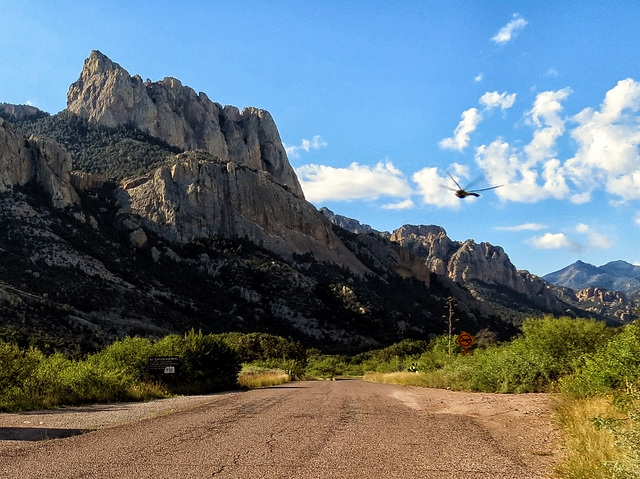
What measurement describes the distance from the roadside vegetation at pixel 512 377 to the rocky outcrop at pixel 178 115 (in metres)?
124

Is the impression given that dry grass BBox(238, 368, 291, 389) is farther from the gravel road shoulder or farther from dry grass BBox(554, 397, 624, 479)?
dry grass BBox(554, 397, 624, 479)

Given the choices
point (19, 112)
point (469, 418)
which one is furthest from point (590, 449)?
point (19, 112)

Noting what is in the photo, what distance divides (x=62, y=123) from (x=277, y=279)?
265 feet

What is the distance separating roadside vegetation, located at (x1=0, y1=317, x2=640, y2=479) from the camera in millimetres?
6285

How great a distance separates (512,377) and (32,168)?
90321 millimetres

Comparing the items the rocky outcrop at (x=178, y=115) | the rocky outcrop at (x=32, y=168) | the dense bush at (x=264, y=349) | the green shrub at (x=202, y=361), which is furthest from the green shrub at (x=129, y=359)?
the rocky outcrop at (x=178, y=115)

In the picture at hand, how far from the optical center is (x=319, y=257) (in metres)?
118

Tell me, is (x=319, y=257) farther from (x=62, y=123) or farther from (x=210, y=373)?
(x=210, y=373)

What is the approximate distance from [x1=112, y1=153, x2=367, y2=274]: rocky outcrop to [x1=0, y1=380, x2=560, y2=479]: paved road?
95.3 metres

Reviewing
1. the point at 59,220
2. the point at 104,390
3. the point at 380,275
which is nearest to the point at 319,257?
the point at 380,275

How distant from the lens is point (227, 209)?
114750mm

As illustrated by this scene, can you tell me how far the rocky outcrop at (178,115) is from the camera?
143m

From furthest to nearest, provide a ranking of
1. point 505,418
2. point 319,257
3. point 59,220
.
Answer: point 319,257, point 59,220, point 505,418

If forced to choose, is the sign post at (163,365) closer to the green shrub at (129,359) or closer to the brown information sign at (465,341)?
the green shrub at (129,359)
